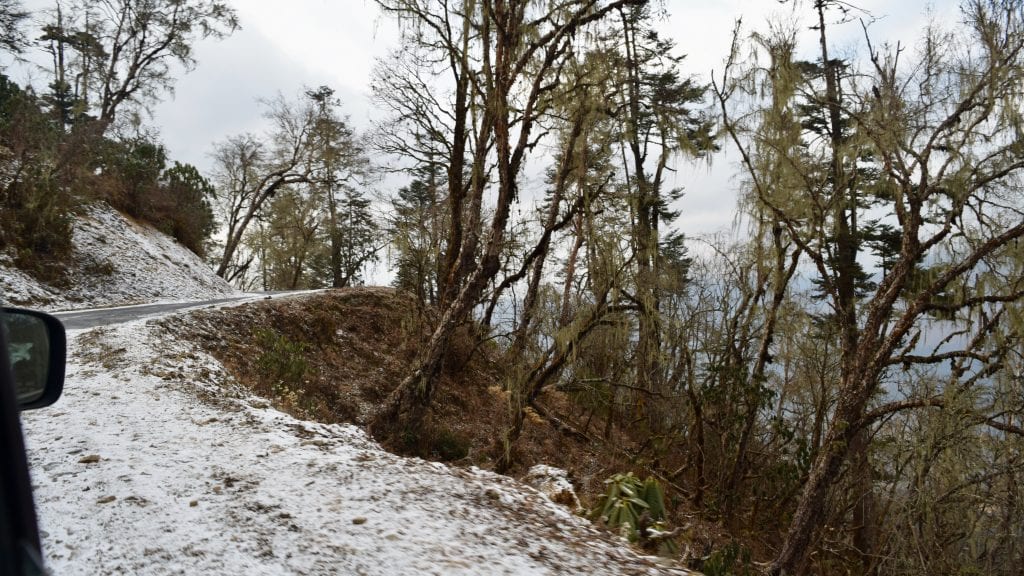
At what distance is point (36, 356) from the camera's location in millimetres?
1538

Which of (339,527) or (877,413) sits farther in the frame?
(877,413)

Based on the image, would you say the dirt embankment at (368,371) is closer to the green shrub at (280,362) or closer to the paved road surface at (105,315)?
the green shrub at (280,362)

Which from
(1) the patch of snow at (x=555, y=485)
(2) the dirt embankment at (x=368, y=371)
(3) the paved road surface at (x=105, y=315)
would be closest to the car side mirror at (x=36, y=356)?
(1) the patch of snow at (x=555, y=485)

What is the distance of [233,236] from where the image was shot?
81.8 feet

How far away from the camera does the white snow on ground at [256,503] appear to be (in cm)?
301

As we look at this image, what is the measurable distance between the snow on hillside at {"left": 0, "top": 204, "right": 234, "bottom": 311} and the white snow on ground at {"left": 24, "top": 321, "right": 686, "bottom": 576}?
638 centimetres

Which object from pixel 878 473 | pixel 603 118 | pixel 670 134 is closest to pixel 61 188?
Answer: pixel 603 118

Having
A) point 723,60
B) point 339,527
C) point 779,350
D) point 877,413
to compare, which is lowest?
point 339,527

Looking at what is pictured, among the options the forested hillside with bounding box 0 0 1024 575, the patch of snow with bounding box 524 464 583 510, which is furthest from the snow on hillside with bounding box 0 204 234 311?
the patch of snow with bounding box 524 464 583 510

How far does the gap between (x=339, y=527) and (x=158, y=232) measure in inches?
698

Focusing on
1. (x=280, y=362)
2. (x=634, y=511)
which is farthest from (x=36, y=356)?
(x=280, y=362)

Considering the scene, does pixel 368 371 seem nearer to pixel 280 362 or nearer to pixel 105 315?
pixel 280 362

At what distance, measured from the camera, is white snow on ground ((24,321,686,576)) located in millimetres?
3012

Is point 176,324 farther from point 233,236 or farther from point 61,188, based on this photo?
point 233,236
